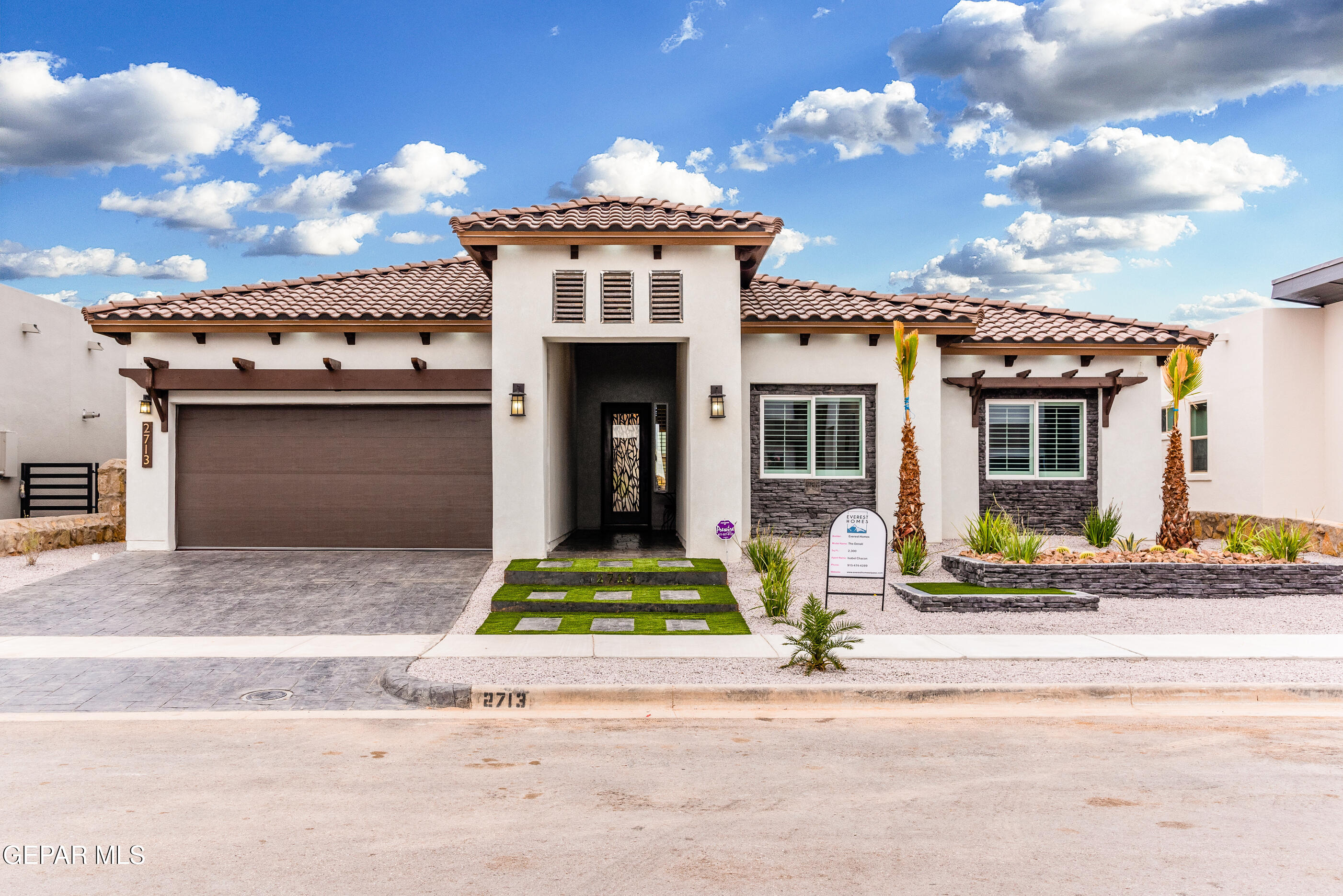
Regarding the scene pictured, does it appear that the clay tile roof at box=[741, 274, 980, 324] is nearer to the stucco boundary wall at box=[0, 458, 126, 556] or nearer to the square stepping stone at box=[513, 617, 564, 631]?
the square stepping stone at box=[513, 617, 564, 631]

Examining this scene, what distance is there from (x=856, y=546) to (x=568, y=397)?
317 inches

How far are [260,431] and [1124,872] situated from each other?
14468 millimetres

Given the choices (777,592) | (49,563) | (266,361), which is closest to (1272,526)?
(777,592)

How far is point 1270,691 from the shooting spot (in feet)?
23.0

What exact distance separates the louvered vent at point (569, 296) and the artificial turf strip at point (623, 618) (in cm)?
492

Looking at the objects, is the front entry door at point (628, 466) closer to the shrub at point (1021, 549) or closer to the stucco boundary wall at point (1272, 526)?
the shrub at point (1021, 549)

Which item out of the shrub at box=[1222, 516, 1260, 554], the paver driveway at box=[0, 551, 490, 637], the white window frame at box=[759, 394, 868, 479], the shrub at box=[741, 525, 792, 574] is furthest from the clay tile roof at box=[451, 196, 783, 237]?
the shrub at box=[1222, 516, 1260, 554]

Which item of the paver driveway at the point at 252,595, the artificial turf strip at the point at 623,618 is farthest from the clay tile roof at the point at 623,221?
the artificial turf strip at the point at 623,618

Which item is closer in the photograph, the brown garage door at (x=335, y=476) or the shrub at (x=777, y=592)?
the shrub at (x=777, y=592)

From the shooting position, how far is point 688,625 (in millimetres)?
9266

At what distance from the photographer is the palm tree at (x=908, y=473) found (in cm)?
1268

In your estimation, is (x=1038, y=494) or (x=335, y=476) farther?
(x=1038, y=494)

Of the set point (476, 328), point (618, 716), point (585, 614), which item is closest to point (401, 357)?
point (476, 328)

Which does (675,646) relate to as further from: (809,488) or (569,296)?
(809,488)
